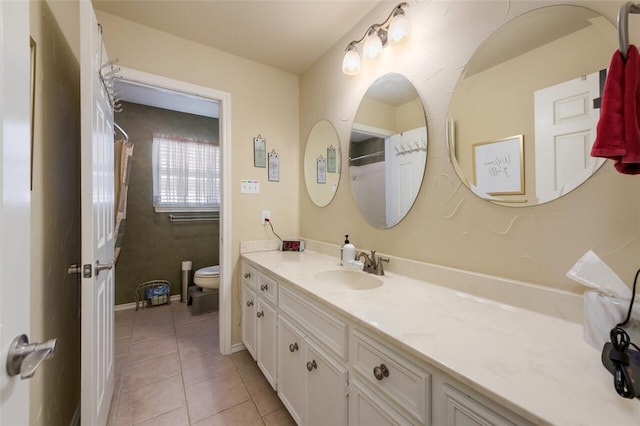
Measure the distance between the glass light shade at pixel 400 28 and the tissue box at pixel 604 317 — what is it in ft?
4.55

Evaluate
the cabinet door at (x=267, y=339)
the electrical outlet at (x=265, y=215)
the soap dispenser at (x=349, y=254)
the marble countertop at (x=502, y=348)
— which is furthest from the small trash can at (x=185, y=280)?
the marble countertop at (x=502, y=348)

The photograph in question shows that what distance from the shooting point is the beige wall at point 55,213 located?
36.7 inches

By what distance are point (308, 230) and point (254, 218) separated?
0.50 m

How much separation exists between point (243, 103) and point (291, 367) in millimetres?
2055

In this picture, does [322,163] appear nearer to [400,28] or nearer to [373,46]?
[373,46]

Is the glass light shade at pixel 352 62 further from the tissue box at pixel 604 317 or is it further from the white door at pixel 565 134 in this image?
the tissue box at pixel 604 317

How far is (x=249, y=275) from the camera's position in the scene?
1993 millimetres

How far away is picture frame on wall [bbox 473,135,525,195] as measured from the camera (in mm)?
998

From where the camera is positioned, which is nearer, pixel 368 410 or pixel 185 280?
pixel 368 410

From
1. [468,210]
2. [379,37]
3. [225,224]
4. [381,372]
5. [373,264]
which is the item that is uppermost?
[379,37]

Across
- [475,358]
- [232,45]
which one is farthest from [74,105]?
[475,358]

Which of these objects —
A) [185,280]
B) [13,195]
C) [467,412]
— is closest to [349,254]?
[467,412]

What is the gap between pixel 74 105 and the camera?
1407 millimetres

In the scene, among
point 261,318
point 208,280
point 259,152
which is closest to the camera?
point 261,318
